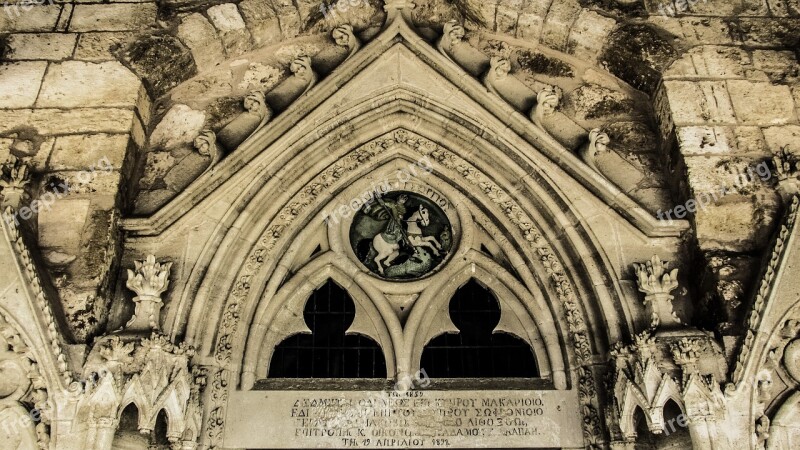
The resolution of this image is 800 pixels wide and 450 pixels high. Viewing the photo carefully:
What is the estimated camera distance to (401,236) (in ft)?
20.8

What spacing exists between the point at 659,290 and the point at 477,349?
1.45 metres

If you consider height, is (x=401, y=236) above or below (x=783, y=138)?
below

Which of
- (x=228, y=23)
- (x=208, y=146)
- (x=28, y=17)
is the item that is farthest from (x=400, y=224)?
(x=28, y=17)

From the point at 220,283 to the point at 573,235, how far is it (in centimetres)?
265

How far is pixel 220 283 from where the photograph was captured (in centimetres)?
568

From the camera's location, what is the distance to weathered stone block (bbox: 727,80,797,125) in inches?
232

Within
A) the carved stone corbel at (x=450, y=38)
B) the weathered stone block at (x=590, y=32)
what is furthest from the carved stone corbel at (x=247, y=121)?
the weathered stone block at (x=590, y=32)

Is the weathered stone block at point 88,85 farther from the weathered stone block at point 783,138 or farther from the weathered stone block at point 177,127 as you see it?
the weathered stone block at point 783,138

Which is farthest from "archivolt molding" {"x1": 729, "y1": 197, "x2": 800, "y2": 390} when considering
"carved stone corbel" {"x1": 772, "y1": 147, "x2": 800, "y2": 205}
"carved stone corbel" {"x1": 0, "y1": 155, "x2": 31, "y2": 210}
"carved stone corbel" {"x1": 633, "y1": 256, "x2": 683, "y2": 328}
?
"carved stone corbel" {"x1": 0, "y1": 155, "x2": 31, "y2": 210}

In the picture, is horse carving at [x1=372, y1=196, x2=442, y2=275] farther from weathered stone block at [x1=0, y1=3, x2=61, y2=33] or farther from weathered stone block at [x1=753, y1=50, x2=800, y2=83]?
weathered stone block at [x1=0, y1=3, x2=61, y2=33]

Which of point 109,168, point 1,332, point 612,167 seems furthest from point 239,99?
point 612,167

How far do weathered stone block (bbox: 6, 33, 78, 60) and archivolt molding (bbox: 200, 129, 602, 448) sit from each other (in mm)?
2204

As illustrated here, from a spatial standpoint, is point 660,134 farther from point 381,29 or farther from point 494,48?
point 381,29

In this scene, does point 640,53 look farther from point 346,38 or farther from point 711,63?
point 346,38
